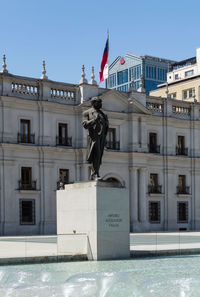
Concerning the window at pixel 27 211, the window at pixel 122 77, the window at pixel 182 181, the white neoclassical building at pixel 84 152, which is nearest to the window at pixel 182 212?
the white neoclassical building at pixel 84 152

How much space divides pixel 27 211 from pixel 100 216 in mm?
25187

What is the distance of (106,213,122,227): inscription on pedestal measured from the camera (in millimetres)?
18297

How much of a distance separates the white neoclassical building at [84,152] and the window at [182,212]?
0.09 m

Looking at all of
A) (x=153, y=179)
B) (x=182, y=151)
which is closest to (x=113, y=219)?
(x=153, y=179)

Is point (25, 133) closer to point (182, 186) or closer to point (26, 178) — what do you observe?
point (26, 178)

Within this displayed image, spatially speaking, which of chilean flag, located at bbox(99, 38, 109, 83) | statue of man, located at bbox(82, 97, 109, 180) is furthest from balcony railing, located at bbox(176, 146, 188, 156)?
statue of man, located at bbox(82, 97, 109, 180)

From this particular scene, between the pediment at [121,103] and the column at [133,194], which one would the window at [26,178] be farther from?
the column at [133,194]

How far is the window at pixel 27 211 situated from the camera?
4216 centimetres

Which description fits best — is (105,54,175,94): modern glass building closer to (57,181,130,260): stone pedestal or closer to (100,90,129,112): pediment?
(100,90,129,112): pediment

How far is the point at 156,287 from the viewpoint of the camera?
11.7 meters

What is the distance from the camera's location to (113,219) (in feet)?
60.5

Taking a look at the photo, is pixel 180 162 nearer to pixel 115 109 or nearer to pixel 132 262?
pixel 115 109

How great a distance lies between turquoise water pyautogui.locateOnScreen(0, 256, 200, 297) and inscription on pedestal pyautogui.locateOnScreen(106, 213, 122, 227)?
185 cm

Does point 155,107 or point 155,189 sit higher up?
point 155,107
